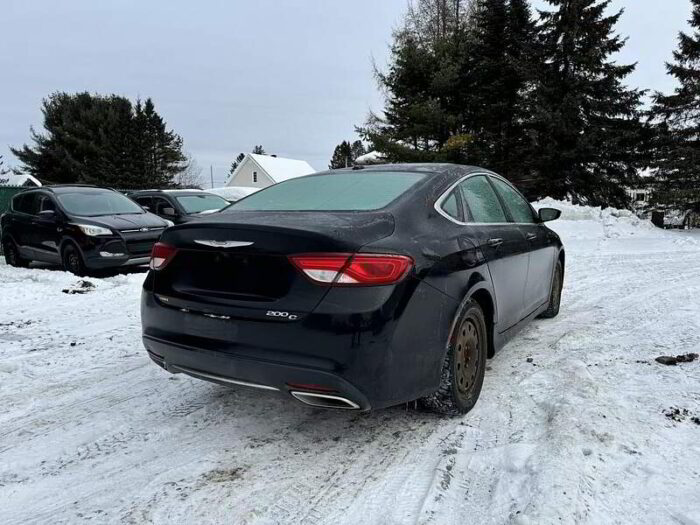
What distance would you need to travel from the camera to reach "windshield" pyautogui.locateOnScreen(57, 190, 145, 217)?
9.02 meters

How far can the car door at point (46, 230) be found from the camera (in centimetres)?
878

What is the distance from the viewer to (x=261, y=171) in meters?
51.9

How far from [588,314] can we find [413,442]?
3690 mm

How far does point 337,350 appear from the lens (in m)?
2.38

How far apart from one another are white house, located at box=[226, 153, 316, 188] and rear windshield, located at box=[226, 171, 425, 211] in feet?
156

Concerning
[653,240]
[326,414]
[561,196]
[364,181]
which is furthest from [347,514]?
[561,196]

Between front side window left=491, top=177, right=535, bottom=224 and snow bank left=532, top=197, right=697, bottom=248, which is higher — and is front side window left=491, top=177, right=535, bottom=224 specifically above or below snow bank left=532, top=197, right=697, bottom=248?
above

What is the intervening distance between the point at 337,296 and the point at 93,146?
42.8 metres

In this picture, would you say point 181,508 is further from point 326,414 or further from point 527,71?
point 527,71

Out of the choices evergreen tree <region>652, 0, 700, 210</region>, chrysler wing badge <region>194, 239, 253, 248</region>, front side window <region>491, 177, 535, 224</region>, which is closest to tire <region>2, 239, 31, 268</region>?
chrysler wing badge <region>194, 239, 253, 248</region>

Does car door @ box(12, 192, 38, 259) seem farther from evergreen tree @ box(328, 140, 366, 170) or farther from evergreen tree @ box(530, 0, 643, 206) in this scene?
evergreen tree @ box(328, 140, 366, 170)

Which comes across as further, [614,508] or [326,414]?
[326,414]

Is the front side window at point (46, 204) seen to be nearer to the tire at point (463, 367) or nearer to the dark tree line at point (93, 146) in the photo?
the tire at point (463, 367)

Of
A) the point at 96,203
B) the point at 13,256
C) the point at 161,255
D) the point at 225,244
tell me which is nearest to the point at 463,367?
the point at 225,244
